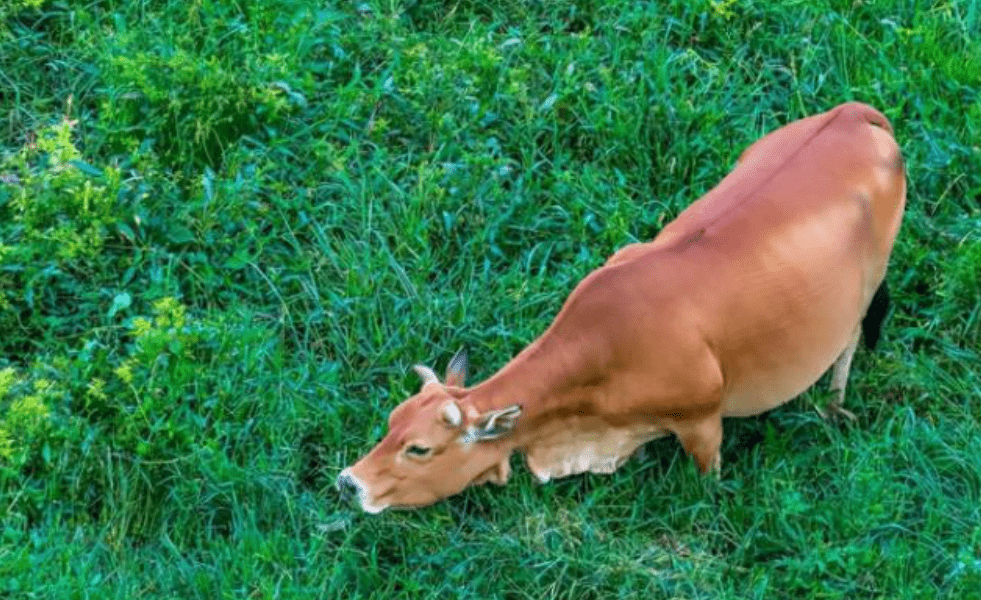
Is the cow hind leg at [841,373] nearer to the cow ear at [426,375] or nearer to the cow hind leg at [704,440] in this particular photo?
the cow hind leg at [704,440]

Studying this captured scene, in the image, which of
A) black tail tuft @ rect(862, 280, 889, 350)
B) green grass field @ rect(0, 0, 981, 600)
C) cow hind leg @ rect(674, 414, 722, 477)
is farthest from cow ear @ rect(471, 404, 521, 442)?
black tail tuft @ rect(862, 280, 889, 350)

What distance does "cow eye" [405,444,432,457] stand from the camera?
6.35 meters

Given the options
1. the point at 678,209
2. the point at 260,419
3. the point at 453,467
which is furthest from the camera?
the point at 678,209

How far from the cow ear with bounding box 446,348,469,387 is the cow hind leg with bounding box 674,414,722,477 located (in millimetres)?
771

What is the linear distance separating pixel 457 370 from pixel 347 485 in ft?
1.92

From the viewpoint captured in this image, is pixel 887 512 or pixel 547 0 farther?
pixel 547 0

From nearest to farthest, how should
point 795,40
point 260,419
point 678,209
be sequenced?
point 260,419 → point 678,209 → point 795,40

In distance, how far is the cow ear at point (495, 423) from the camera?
6.35 metres

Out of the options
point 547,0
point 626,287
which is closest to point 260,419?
point 626,287

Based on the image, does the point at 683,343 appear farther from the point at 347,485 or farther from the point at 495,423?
the point at 347,485

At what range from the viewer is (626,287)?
6.50m

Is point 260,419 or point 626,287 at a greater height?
point 626,287

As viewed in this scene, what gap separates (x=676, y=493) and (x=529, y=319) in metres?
0.98

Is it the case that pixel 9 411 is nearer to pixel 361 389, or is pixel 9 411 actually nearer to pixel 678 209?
pixel 361 389
